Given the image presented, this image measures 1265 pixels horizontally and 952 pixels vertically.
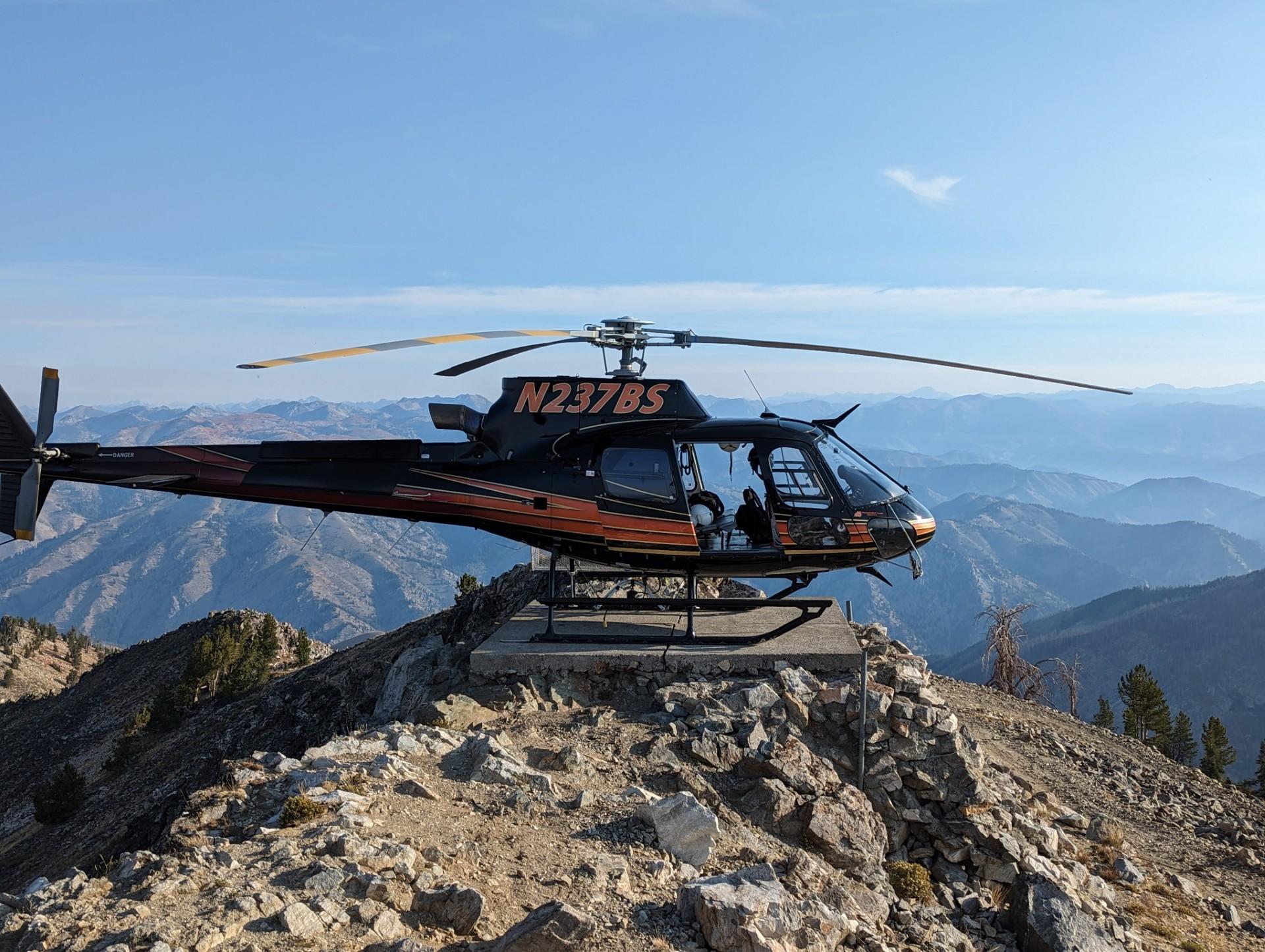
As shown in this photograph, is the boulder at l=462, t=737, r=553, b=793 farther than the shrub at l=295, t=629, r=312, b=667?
No

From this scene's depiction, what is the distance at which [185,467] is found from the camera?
18.6 m

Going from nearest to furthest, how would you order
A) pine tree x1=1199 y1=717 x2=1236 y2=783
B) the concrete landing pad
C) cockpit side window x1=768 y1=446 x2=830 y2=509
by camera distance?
1. the concrete landing pad
2. cockpit side window x1=768 y1=446 x2=830 y2=509
3. pine tree x1=1199 y1=717 x2=1236 y2=783

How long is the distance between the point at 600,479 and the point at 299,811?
8.90m

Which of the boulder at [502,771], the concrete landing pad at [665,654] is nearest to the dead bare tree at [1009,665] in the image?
the concrete landing pad at [665,654]

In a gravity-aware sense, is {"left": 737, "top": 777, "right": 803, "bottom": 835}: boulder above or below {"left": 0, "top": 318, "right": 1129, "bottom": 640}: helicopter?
below

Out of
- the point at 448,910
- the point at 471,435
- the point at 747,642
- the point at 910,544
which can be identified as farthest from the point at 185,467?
the point at 910,544

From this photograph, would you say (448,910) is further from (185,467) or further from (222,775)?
(185,467)

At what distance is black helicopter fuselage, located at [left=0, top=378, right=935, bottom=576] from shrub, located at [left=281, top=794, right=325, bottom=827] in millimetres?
8117

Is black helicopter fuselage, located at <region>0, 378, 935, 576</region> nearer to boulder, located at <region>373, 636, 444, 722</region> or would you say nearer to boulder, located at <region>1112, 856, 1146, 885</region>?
boulder, located at <region>373, 636, 444, 722</region>

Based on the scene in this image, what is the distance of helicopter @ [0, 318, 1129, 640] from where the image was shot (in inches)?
691

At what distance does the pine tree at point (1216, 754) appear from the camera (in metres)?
60.0

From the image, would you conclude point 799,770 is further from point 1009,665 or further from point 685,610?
point 1009,665

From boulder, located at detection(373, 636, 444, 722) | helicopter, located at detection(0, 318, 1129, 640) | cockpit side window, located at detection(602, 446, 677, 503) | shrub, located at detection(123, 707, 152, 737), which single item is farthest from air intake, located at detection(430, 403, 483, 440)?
shrub, located at detection(123, 707, 152, 737)

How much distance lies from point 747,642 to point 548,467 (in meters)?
5.07
